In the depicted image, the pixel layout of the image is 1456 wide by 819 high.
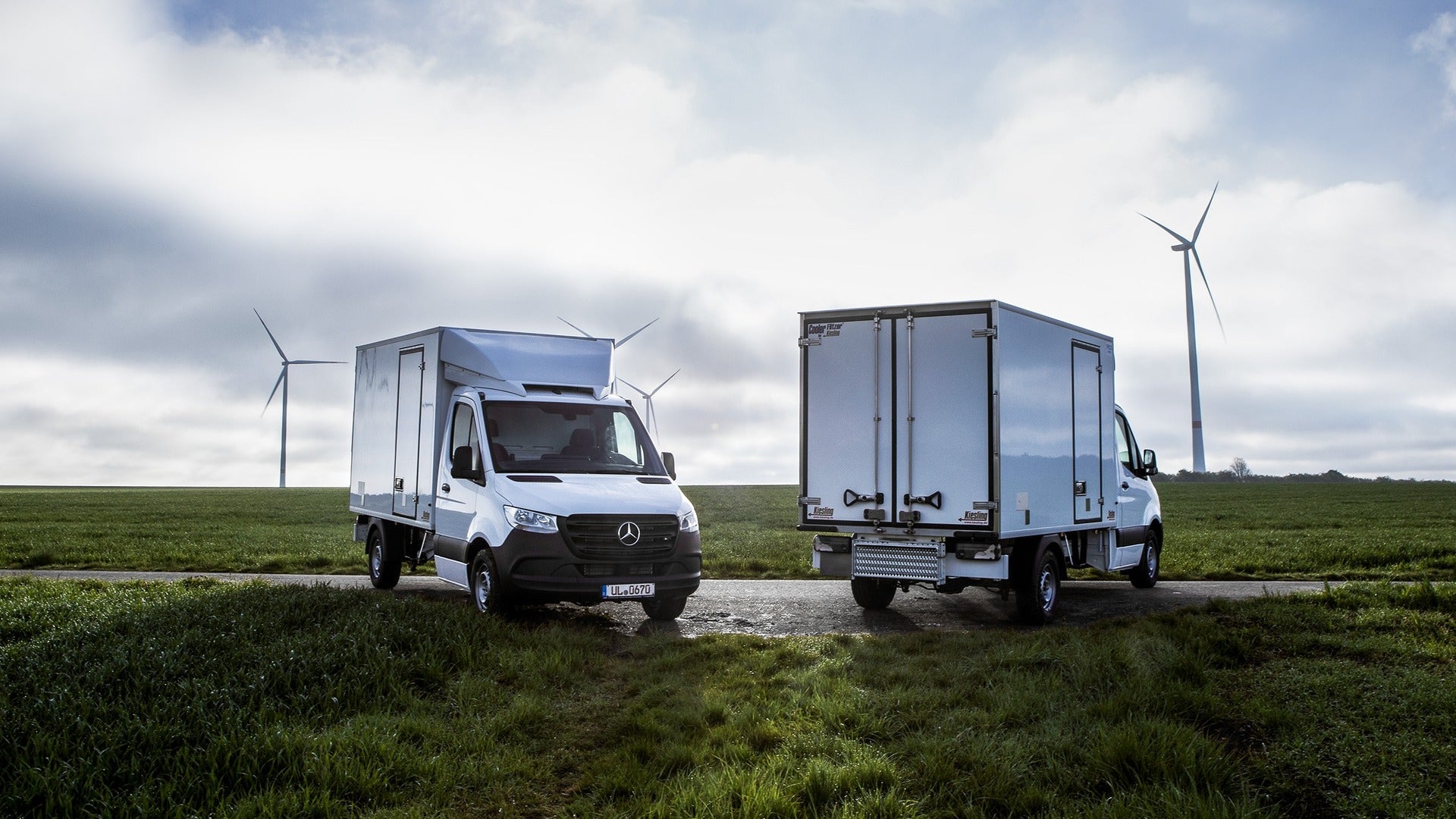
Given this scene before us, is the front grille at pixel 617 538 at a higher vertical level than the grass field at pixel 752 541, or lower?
higher

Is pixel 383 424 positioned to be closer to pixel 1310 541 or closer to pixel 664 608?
pixel 664 608

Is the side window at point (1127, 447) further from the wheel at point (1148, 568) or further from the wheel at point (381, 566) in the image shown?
the wheel at point (381, 566)

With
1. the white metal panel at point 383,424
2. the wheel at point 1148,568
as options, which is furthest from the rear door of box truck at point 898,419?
the wheel at point 1148,568

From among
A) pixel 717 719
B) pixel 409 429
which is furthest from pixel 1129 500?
pixel 409 429

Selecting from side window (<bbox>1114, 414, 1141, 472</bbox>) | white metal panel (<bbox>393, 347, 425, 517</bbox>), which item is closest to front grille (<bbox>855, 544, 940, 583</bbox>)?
side window (<bbox>1114, 414, 1141, 472</bbox>)

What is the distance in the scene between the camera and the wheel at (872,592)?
494 inches

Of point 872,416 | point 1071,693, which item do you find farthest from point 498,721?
point 872,416

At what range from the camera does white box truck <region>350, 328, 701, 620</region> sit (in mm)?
10500

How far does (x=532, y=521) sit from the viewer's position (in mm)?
10469

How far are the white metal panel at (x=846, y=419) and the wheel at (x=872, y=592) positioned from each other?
116 cm

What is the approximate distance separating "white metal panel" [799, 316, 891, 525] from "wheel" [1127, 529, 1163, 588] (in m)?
5.88

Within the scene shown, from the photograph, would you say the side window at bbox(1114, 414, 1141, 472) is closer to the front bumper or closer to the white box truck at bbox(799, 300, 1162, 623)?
the white box truck at bbox(799, 300, 1162, 623)

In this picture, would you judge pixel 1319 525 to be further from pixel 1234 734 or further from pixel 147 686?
pixel 147 686

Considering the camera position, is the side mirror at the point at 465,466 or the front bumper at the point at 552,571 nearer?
the front bumper at the point at 552,571
